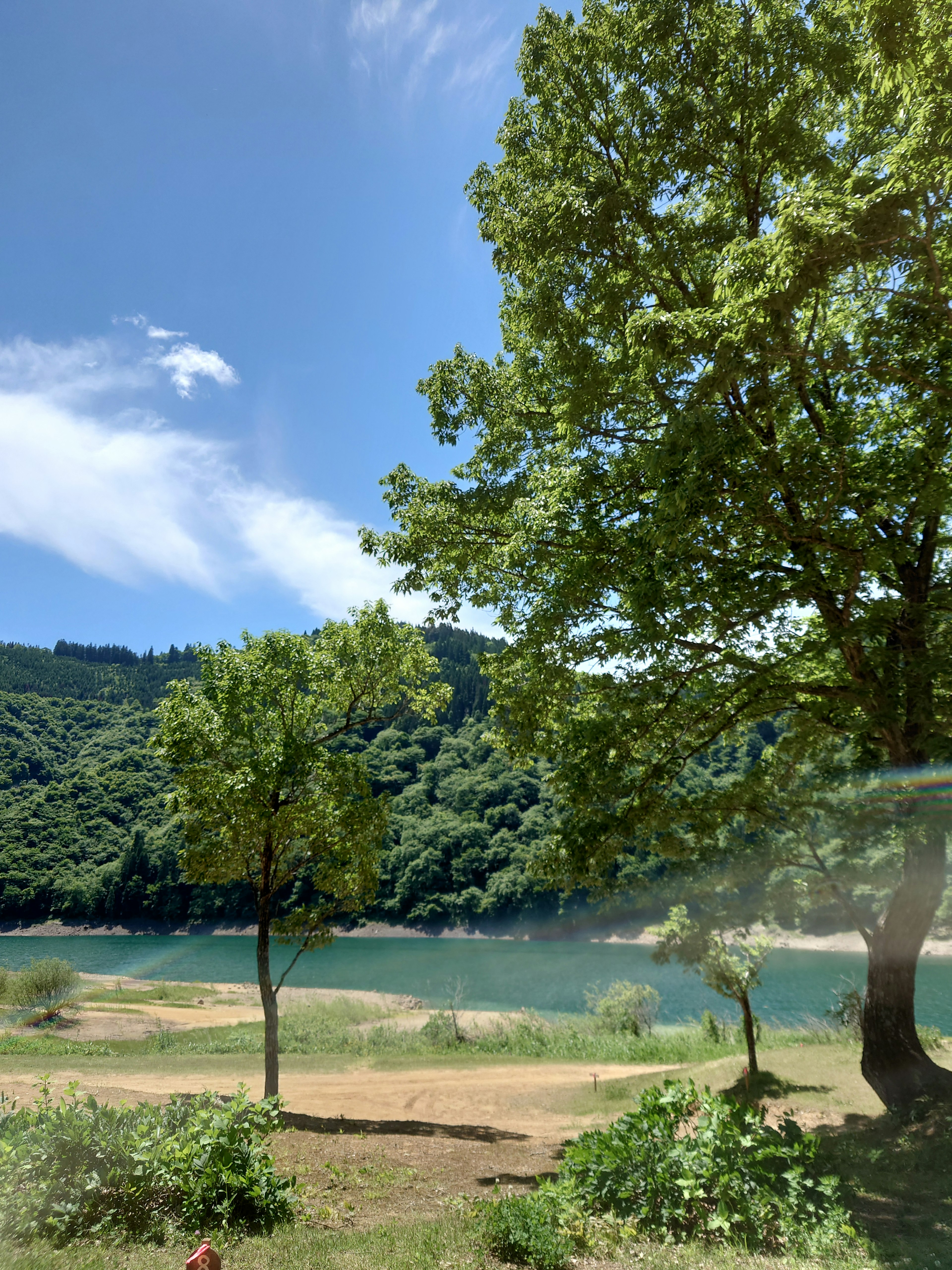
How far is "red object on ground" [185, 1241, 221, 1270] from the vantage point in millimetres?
2967

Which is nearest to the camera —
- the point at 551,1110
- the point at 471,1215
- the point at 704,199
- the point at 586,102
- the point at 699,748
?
the point at 471,1215

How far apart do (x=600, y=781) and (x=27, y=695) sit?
14998cm

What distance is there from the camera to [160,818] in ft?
342

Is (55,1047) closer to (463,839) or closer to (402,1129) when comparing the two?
(402,1129)

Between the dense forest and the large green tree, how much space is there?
53.5m

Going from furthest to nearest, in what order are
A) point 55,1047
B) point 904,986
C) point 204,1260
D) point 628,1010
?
point 628,1010 < point 55,1047 < point 904,986 < point 204,1260

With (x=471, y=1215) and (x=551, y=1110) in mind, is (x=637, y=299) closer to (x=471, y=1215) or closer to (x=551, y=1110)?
(x=471, y=1215)

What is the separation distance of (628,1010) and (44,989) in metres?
24.2

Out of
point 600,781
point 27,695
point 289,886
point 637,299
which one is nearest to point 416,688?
point 600,781

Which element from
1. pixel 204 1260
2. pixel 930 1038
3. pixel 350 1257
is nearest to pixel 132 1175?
pixel 350 1257

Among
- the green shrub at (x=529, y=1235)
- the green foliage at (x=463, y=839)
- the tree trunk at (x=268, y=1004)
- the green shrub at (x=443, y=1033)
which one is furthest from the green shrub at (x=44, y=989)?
the green foliage at (x=463, y=839)

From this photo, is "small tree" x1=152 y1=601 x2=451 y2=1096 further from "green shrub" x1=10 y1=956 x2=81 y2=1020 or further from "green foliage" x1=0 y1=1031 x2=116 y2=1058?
"green shrub" x1=10 y1=956 x2=81 y2=1020

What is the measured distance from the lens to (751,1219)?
16.0 ft

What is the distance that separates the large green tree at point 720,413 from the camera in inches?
230
